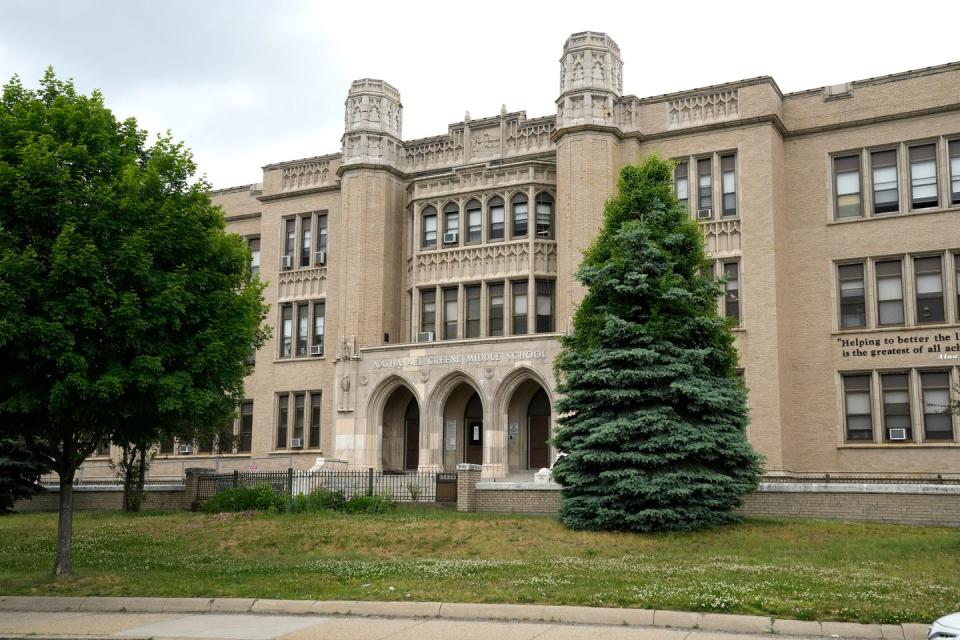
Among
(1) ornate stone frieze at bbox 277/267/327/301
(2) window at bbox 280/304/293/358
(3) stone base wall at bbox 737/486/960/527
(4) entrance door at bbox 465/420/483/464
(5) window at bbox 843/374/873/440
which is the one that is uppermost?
(1) ornate stone frieze at bbox 277/267/327/301

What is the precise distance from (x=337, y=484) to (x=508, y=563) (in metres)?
13.3

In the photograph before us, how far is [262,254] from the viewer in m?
41.8

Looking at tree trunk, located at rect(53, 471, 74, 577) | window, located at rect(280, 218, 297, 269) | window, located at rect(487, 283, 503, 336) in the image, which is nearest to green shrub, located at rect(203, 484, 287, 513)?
tree trunk, located at rect(53, 471, 74, 577)

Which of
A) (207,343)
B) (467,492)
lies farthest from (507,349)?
(207,343)

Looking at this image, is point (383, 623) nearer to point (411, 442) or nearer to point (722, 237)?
point (722, 237)

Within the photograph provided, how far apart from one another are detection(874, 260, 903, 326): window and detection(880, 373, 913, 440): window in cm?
188

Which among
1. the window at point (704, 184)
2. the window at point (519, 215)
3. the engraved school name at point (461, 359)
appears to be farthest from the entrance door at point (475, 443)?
the window at point (704, 184)

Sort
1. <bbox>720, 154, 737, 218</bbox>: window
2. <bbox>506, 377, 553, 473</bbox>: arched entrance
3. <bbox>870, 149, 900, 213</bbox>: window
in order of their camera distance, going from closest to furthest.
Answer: <bbox>870, 149, 900, 213</bbox>: window < <bbox>720, 154, 737, 218</bbox>: window < <bbox>506, 377, 553, 473</bbox>: arched entrance

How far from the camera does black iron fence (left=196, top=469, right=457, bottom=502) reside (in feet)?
92.1

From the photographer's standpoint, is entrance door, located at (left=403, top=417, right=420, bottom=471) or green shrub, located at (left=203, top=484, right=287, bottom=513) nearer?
green shrub, located at (left=203, top=484, right=287, bottom=513)

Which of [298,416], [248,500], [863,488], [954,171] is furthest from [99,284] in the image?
[954,171]

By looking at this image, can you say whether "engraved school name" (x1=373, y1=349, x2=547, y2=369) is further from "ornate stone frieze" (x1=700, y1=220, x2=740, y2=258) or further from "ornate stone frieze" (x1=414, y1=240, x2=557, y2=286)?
"ornate stone frieze" (x1=700, y1=220, x2=740, y2=258)

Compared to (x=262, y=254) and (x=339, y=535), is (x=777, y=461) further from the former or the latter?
(x=262, y=254)

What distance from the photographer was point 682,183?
3366cm
